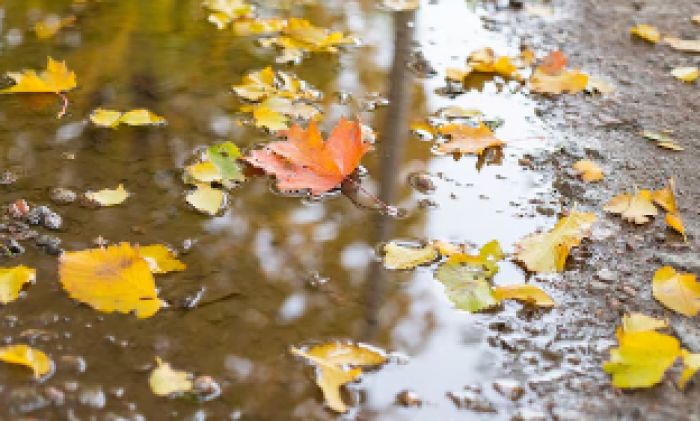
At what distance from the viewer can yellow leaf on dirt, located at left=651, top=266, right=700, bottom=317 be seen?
4.53ft

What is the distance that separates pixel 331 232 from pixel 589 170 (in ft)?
2.28

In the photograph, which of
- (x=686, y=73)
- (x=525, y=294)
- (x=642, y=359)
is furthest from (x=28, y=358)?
(x=686, y=73)

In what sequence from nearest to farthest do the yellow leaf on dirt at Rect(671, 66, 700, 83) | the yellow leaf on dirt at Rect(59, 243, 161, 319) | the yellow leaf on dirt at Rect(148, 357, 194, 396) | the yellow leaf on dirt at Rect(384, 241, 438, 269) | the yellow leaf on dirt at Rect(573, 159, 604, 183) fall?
the yellow leaf on dirt at Rect(148, 357, 194, 396), the yellow leaf on dirt at Rect(59, 243, 161, 319), the yellow leaf on dirt at Rect(384, 241, 438, 269), the yellow leaf on dirt at Rect(573, 159, 604, 183), the yellow leaf on dirt at Rect(671, 66, 700, 83)

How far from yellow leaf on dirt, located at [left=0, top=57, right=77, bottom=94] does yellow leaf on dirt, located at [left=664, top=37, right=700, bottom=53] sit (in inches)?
80.2

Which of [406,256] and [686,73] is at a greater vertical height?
[686,73]

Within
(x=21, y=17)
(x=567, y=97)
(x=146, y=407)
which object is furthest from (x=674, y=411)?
(x=21, y=17)

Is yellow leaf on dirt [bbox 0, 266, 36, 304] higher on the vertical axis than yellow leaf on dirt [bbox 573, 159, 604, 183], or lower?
lower

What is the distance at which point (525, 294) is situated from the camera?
1390mm

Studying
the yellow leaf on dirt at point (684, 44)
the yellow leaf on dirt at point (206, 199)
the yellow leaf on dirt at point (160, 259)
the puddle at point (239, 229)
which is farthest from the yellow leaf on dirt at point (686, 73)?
the yellow leaf on dirt at point (160, 259)

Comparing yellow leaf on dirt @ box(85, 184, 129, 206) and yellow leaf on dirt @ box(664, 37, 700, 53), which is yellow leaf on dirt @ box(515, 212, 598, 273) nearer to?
yellow leaf on dirt @ box(85, 184, 129, 206)

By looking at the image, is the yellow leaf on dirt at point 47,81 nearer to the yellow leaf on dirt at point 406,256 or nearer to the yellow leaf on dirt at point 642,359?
the yellow leaf on dirt at point 406,256

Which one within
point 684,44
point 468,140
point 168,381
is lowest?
point 168,381

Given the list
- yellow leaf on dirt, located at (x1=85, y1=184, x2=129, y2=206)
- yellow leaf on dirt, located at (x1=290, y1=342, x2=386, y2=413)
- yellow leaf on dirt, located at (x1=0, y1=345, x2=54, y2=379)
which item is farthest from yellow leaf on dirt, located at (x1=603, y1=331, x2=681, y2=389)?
yellow leaf on dirt, located at (x1=85, y1=184, x2=129, y2=206)

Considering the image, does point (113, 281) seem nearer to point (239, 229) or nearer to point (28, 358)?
point (28, 358)
